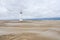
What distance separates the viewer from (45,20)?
1428 mm

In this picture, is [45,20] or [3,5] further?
[3,5]

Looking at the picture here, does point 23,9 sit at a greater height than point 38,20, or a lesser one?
greater

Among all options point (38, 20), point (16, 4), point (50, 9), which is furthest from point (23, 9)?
point (50, 9)

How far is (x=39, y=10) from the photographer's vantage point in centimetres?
149

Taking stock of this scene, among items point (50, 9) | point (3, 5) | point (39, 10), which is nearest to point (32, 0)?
point (39, 10)

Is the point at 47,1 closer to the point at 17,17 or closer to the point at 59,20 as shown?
the point at 59,20

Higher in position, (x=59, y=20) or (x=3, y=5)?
(x=3, y=5)

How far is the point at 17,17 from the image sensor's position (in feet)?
4.96

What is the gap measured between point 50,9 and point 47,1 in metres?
A: 0.11

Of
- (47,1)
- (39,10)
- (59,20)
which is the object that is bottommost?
(59,20)

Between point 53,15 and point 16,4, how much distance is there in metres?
0.53

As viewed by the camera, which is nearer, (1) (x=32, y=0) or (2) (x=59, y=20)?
(2) (x=59, y=20)

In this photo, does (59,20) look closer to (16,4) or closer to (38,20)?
(38,20)

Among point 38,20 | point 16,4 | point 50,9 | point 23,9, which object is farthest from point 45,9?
point 16,4
